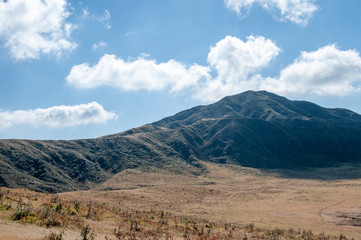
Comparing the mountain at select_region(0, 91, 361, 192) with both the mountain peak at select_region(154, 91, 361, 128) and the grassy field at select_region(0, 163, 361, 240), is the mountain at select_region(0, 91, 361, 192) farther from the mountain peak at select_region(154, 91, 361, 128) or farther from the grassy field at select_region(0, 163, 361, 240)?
the grassy field at select_region(0, 163, 361, 240)

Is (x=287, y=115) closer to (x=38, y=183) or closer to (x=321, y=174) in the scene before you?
(x=321, y=174)

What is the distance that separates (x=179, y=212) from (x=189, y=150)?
7752 centimetres

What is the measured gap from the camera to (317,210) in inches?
1489

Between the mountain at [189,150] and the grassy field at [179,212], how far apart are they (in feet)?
39.2

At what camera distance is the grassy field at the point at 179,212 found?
14.3 metres

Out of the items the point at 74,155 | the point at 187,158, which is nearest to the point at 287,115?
the point at 187,158

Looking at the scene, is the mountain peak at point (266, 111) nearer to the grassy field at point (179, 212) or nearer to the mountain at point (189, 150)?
the mountain at point (189, 150)

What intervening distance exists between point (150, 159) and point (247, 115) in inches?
3945

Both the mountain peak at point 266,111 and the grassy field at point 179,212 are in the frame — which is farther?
the mountain peak at point 266,111

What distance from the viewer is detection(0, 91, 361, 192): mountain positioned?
65.5 metres

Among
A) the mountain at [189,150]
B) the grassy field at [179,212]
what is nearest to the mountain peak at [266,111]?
the mountain at [189,150]

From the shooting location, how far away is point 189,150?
373ft

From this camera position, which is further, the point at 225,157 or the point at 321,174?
the point at 225,157

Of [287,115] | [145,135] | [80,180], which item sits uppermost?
[287,115]
